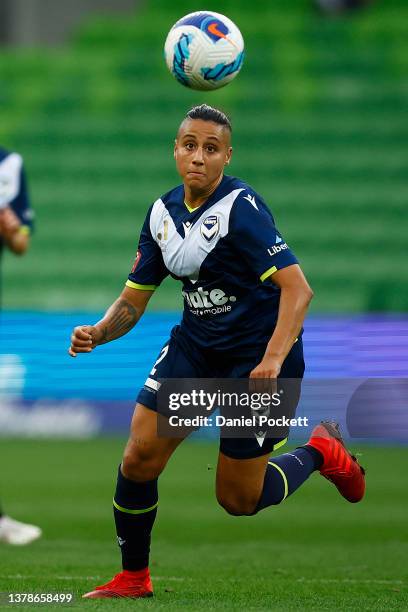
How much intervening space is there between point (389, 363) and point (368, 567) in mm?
5684

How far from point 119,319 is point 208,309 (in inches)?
18.2

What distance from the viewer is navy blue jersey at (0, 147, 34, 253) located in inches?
346

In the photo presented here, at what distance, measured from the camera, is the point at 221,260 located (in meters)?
5.68

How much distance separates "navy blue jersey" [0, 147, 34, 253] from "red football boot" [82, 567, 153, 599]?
3530 millimetres

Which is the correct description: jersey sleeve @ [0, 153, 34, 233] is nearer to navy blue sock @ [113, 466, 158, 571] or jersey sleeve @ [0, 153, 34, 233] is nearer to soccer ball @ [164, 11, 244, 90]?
soccer ball @ [164, 11, 244, 90]

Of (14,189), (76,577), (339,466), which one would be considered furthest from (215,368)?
(14,189)

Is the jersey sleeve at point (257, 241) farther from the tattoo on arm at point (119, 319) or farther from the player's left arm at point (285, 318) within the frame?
the tattoo on arm at point (119, 319)

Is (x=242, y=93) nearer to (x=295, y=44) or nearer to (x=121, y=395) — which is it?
(x=295, y=44)

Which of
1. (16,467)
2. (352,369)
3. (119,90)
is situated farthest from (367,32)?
(16,467)

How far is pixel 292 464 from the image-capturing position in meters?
6.31

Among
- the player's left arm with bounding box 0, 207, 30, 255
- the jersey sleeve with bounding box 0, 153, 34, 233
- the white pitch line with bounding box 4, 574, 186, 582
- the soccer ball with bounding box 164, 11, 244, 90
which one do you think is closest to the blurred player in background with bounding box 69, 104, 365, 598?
the soccer ball with bounding box 164, 11, 244, 90

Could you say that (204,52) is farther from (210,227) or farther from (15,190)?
(15,190)

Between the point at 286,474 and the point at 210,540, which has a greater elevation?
the point at 286,474

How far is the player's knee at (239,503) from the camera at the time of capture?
5.90m
